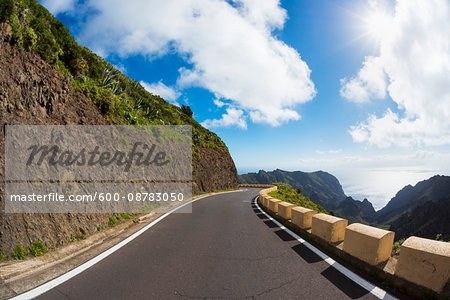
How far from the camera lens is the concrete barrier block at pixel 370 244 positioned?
3.65 m

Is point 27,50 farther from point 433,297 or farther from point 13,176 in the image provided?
point 433,297

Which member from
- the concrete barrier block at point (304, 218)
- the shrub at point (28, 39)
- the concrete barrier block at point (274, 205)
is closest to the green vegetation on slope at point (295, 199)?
the concrete barrier block at point (274, 205)

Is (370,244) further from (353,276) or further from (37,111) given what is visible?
(37,111)

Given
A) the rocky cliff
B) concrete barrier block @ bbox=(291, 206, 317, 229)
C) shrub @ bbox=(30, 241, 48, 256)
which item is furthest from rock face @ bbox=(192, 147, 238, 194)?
shrub @ bbox=(30, 241, 48, 256)

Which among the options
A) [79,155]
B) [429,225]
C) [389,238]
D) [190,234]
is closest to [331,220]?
[389,238]

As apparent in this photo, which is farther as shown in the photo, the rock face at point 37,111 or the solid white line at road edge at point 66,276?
the rock face at point 37,111

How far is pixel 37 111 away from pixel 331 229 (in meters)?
8.36

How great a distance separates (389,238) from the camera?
3797mm

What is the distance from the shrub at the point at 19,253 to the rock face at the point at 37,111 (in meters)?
0.07

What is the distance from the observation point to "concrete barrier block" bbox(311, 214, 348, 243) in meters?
4.93

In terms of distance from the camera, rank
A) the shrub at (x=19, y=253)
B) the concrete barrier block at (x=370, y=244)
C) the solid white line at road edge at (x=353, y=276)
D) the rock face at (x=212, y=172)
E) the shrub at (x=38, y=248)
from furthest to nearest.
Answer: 1. the rock face at (x=212, y=172)
2. the shrub at (x=38, y=248)
3. the shrub at (x=19, y=253)
4. the concrete barrier block at (x=370, y=244)
5. the solid white line at road edge at (x=353, y=276)

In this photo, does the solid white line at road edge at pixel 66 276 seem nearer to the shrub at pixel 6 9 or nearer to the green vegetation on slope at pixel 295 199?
the shrub at pixel 6 9

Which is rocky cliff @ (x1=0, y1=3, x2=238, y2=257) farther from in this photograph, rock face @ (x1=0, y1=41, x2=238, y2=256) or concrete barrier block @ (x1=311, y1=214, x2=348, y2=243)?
concrete barrier block @ (x1=311, y1=214, x2=348, y2=243)

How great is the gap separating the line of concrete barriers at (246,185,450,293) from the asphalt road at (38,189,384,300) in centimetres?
59
